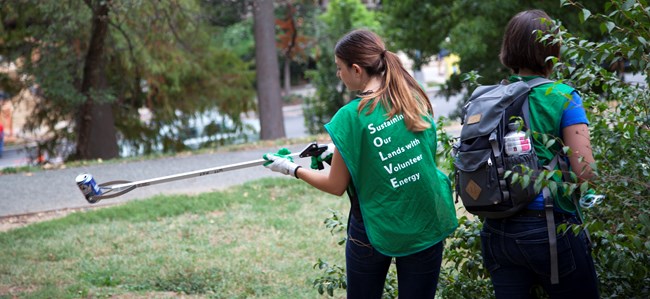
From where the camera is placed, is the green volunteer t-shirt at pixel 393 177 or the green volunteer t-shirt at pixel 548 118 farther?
the green volunteer t-shirt at pixel 393 177

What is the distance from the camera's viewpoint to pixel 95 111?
16500 millimetres

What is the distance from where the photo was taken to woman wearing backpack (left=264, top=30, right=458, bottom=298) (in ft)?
9.71

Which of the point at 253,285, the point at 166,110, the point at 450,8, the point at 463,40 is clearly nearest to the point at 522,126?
the point at 253,285

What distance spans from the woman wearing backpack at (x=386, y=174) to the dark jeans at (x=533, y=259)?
0.26 meters

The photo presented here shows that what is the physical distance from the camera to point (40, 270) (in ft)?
20.1

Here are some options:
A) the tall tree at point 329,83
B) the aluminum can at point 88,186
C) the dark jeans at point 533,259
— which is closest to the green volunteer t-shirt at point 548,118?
the dark jeans at point 533,259

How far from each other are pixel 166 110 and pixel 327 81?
425cm

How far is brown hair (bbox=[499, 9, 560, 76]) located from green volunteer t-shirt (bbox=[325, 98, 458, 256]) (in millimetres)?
440

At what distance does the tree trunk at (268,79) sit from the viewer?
18500 mm

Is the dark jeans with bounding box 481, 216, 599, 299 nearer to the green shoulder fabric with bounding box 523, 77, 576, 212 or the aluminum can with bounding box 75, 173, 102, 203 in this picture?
the green shoulder fabric with bounding box 523, 77, 576, 212

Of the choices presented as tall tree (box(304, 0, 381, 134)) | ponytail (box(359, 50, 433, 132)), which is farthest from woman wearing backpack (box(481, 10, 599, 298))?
tall tree (box(304, 0, 381, 134))

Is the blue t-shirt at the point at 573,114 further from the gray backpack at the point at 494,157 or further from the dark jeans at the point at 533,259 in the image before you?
the dark jeans at the point at 533,259

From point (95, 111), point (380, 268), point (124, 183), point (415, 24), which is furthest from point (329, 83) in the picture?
point (380, 268)

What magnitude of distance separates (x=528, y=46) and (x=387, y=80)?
543 mm
